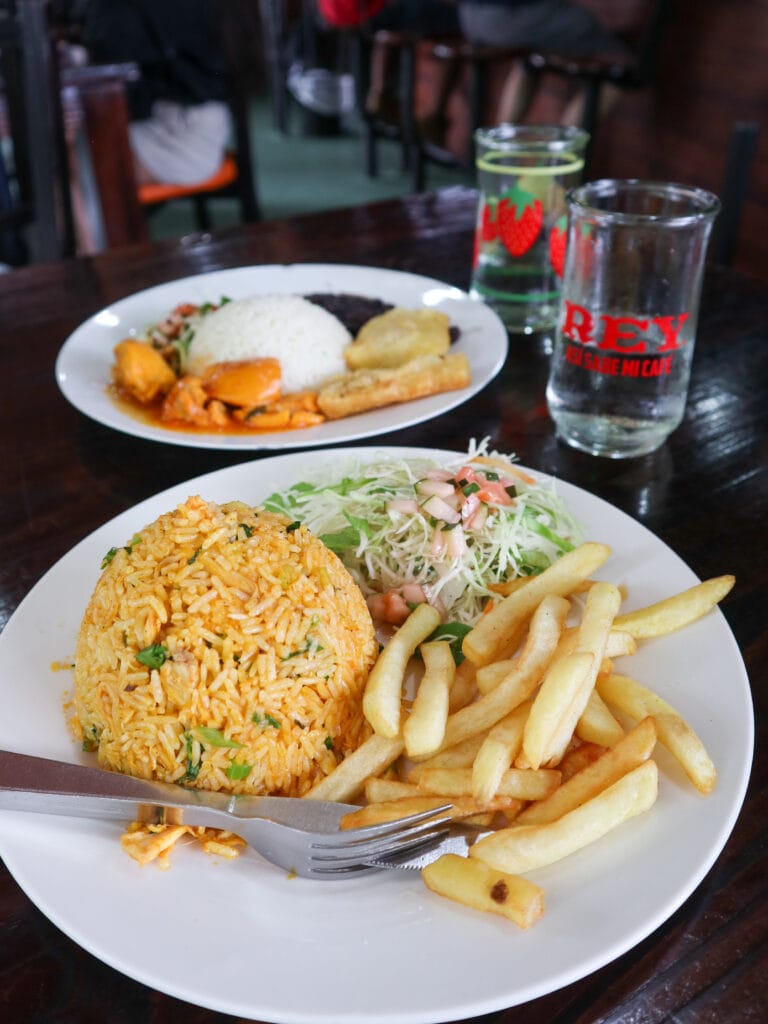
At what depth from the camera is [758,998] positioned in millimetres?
934

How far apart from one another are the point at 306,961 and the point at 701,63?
6.69m

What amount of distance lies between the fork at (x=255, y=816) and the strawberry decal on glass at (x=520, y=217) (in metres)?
1.77

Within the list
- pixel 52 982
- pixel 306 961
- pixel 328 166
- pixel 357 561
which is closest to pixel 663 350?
pixel 357 561

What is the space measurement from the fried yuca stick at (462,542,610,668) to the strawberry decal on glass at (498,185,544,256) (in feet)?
4.24

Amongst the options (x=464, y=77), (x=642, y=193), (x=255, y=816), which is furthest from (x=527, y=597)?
(x=464, y=77)

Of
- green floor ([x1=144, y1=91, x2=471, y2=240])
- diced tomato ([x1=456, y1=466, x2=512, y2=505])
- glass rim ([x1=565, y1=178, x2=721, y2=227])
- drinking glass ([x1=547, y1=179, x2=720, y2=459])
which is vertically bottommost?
green floor ([x1=144, y1=91, x2=471, y2=240])

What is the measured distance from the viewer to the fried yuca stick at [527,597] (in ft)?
4.34

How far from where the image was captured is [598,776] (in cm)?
106

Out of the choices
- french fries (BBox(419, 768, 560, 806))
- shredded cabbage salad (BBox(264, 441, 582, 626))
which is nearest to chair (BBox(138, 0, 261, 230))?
shredded cabbage salad (BBox(264, 441, 582, 626))

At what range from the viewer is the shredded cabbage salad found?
1.57m

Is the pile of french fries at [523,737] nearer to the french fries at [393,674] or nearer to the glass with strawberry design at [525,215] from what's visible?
the french fries at [393,674]

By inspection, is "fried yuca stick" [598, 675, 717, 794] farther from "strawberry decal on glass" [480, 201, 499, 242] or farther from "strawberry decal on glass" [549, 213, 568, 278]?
"strawberry decal on glass" [480, 201, 499, 242]

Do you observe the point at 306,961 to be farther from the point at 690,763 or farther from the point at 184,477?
the point at 184,477

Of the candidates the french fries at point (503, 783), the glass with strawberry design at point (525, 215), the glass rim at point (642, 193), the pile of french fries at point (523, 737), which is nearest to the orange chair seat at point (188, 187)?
the glass with strawberry design at point (525, 215)
